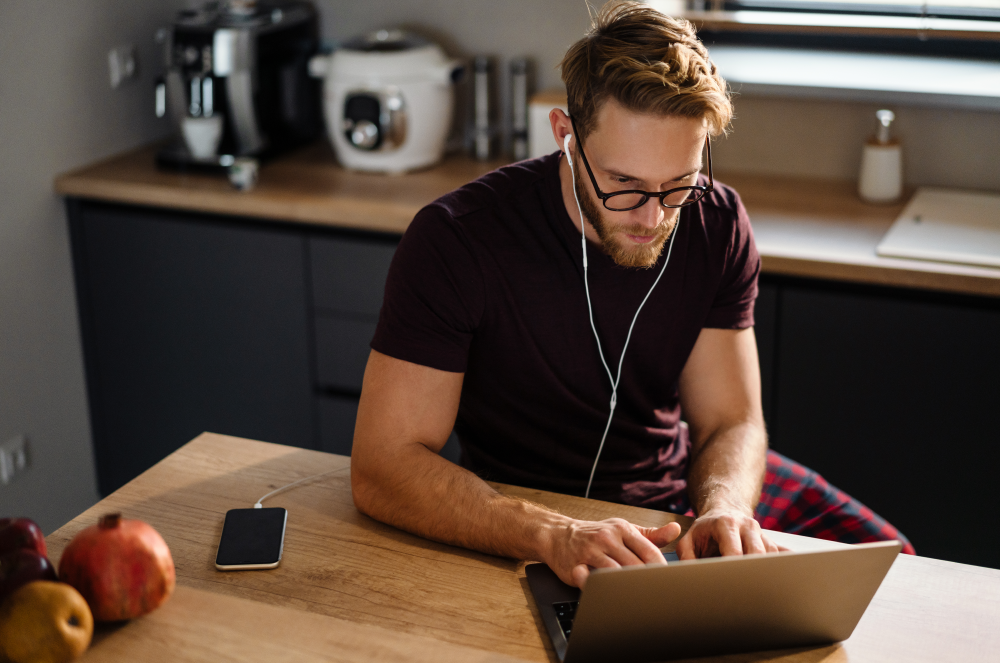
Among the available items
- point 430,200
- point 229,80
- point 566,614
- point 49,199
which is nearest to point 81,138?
point 49,199

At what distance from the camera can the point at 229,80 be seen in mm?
2363

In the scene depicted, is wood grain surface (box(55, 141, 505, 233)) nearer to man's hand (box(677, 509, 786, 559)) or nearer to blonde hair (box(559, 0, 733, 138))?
blonde hair (box(559, 0, 733, 138))

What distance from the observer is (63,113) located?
2350 millimetres

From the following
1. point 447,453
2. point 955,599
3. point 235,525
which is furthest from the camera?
point 447,453

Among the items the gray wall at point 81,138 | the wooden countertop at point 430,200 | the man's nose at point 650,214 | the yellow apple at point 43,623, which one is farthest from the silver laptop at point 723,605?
the gray wall at point 81,138

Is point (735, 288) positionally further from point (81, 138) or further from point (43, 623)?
point (81, 138)

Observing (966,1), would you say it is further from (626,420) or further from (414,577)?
(414,577)

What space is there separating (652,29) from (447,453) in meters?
1.16

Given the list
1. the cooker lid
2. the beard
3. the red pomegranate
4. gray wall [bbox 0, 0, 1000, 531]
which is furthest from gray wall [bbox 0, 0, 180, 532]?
the red pomegranate

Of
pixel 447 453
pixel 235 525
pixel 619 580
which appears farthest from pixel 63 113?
pixel 619 580

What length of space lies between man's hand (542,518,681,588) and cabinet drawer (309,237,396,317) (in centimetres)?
119

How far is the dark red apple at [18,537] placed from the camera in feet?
2.89

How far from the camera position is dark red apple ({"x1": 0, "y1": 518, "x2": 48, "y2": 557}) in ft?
2.89

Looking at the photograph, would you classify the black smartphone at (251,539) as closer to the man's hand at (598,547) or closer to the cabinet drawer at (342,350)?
the man's hand at (598,547)
